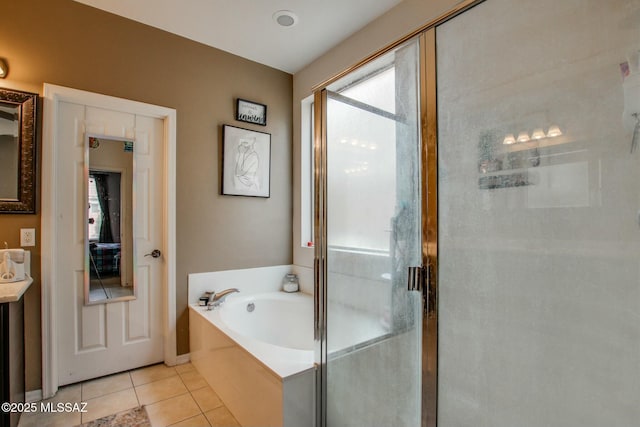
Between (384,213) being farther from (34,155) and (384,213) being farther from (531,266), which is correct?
(34,155)

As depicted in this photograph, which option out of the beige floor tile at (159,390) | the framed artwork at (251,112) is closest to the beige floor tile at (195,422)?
the beige floor tile at (159,390)

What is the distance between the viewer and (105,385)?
2.21m

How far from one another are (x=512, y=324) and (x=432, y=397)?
0.40m

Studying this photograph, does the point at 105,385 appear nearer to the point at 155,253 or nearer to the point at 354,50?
the point at 155,253

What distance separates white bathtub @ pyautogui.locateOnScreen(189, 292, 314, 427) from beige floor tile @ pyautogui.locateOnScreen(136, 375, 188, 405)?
185 millimetres

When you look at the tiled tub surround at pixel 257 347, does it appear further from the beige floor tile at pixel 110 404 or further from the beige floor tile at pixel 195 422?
the beige floor tile at pixel 110 404

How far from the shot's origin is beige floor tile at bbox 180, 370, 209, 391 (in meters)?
2.21

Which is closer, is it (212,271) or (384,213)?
(384,213)

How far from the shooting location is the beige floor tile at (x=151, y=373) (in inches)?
89.8

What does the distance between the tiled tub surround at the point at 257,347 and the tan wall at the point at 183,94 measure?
16 cm

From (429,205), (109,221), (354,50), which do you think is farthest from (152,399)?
(354,50)

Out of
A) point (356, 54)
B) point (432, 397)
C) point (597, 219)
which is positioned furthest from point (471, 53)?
point (356, 54)

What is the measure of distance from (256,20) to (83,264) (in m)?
2.22

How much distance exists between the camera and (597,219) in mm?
794
